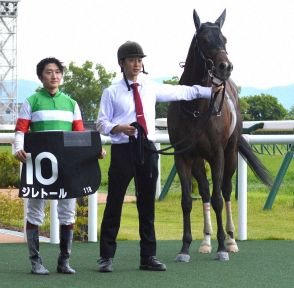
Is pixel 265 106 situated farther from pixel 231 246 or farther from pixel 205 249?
pixel 205 249

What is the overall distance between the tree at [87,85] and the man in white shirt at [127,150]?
63.6 metres

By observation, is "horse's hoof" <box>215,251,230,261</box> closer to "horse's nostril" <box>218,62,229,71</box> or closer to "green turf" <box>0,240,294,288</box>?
"green turf" <box>0,240,294,288</box>

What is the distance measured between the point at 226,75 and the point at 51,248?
233 centimetres

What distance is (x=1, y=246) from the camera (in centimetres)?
757

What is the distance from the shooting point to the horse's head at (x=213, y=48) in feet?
19.7

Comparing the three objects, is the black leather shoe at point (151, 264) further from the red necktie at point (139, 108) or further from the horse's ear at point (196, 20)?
the horse's ear at point (196, 20)

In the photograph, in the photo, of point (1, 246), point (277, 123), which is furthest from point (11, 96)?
point (1, 246)

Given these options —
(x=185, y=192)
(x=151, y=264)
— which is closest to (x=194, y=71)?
(x=185, y=192)

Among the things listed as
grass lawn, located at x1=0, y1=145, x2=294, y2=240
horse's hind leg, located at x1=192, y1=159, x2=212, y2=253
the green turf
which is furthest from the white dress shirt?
grass lawn, located at x1=0, y1=145, x2=294, y2=240

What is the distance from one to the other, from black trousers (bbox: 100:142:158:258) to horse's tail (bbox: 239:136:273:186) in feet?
7.01

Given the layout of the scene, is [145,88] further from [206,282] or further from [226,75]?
[206,282]

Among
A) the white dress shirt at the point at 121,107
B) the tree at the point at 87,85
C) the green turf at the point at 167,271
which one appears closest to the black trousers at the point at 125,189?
the white dress shirt at the point at 121,107

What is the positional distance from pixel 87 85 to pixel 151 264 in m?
65.4

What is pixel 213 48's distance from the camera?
625 centimetres
